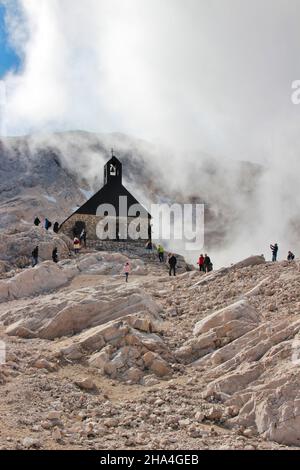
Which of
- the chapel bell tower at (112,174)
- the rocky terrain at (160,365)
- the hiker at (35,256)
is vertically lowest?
the rocky terrain at (160,365)

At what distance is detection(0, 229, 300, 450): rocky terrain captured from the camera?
11289 millimetres

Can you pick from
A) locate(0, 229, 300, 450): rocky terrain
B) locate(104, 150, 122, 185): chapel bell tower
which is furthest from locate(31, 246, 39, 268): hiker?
locate(104, 150, 122, 185): chapel bell tower

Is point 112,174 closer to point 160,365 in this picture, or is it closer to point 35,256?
point 35,256

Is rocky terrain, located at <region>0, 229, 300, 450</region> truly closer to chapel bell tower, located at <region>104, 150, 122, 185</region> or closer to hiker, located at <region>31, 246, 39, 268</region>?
hiker, located at <region>31, 246, 39, 268</region>

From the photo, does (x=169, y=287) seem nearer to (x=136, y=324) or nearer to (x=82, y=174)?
(x=136, y=324)

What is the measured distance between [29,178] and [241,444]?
56546mm

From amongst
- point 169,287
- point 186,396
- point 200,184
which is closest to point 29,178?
point 200,184

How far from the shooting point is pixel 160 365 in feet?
49.0

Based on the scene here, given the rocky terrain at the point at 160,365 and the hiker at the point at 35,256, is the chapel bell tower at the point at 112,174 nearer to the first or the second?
A: the hiker at the point at 35,256

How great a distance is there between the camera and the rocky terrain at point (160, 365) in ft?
37.0

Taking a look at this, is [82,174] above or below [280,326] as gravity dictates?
above

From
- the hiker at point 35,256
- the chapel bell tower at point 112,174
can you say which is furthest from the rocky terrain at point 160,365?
the chapel bell tower at point 112,174
